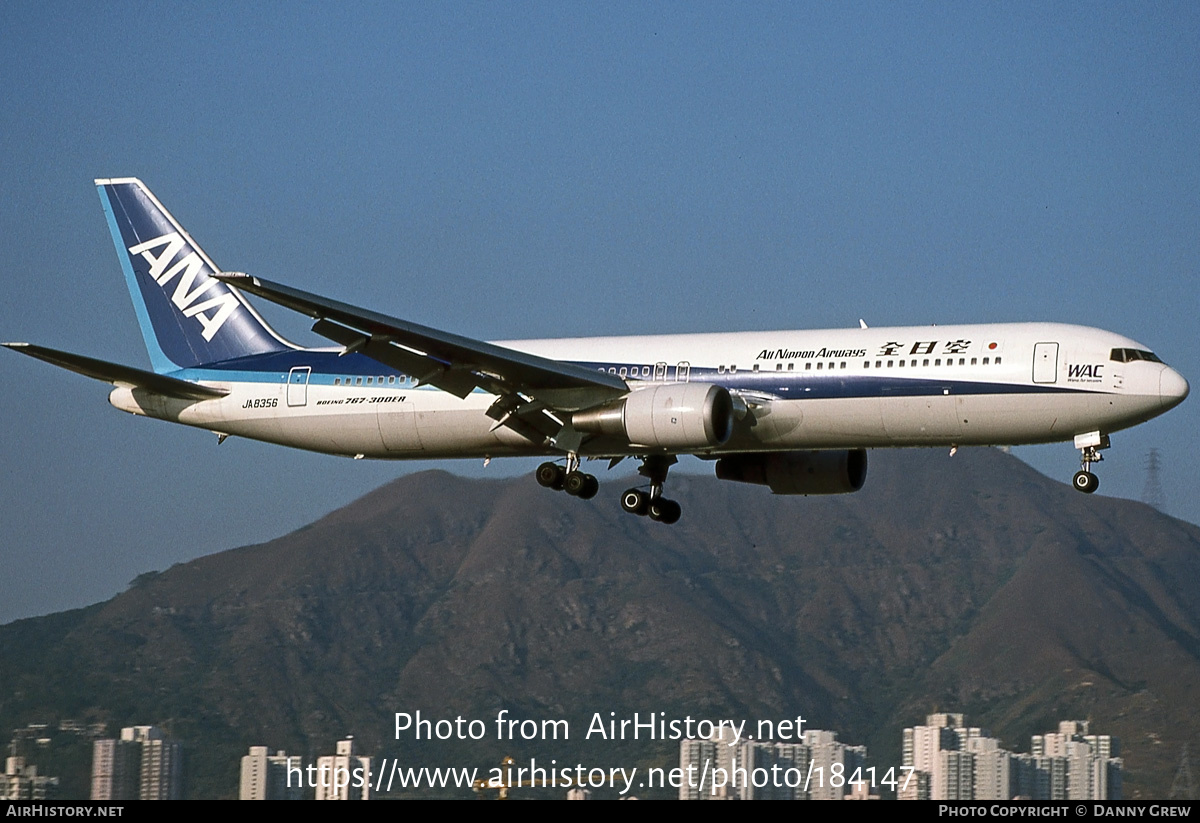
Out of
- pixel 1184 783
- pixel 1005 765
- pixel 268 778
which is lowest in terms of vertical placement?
pixel 268 778

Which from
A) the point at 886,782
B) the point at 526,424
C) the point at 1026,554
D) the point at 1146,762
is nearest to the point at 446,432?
the point at 526,424

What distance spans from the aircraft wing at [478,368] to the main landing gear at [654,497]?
3891 millimetres

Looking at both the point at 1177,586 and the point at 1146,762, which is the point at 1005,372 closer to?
the point at 1146,762

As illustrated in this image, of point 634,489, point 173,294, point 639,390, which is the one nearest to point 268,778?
point 173,294

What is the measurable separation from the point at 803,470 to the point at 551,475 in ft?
24.4

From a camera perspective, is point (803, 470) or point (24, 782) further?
point (24, 782)

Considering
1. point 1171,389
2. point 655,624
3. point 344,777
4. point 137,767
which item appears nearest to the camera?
point 1171,389

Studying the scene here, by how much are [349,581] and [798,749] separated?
49484 millimetres

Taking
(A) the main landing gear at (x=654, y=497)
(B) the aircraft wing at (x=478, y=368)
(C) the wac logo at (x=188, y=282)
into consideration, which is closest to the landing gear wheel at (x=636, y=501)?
(A) the main landing gear at (x=654, y=497)

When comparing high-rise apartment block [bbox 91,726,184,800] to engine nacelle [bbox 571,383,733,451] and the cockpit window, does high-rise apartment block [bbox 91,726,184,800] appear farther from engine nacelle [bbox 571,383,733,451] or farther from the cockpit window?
the cockpit window

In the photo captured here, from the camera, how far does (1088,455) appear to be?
40531mm

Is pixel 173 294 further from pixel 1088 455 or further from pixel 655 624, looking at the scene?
pixel 655 624

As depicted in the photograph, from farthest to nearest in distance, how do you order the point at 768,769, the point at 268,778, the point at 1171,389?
the point at 768,769
the point at 268,778
the point at 1171,389

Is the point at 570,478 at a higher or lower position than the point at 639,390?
lower
